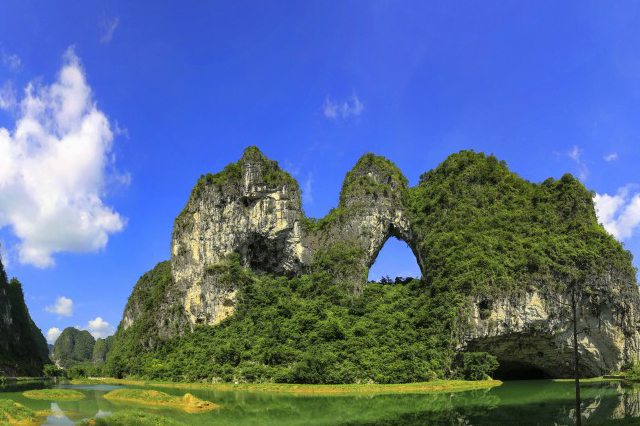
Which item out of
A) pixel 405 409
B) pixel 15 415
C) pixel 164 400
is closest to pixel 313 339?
pixel 164 400

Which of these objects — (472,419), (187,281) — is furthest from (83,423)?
(187,281)

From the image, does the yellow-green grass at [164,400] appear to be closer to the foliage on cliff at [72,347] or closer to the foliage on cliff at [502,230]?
the foliage on cliff at [502,230]

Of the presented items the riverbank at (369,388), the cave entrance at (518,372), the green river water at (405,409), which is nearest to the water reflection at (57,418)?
the green river water at (405,409)

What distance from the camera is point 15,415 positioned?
62.5 ft

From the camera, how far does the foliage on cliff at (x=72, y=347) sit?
120m

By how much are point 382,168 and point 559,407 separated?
3824 centimetres

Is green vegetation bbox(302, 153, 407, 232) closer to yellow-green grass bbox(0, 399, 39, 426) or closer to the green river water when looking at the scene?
the green river water

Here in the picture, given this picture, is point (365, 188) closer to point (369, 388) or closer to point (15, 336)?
point (369, 388)

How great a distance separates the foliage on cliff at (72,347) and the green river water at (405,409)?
106 metres

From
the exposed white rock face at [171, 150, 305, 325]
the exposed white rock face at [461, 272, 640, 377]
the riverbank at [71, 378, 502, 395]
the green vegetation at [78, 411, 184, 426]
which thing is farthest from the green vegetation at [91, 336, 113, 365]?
the green vegetation at [78, 411, 184, 426]

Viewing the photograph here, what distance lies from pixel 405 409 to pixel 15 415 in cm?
1787

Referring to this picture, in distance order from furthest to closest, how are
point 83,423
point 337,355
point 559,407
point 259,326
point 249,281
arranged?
point 249,281, point 259,326, point 337,355, point 559,407, point 83,423

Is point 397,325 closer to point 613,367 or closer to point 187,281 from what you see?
point 613,367

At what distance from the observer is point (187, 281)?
5525cm
